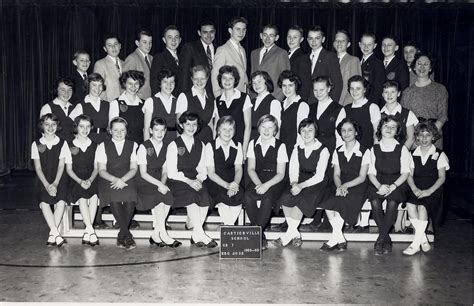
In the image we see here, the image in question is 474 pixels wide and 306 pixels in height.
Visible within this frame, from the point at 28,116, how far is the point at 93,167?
3389mm

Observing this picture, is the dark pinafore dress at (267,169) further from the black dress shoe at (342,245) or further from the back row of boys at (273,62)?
the back row of boys at (273,62)

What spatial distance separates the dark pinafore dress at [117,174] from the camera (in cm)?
414

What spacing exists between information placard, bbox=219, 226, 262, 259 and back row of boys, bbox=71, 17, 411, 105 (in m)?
1.40

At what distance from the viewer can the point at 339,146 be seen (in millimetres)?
4324

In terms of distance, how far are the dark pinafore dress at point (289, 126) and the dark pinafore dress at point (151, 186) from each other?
3.22ft

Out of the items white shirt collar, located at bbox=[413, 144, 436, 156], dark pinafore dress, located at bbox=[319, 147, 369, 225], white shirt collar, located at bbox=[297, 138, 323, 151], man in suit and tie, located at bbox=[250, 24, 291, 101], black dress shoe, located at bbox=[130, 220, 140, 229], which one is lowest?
black dress shoe, located at bbox=[130, 220, 140, 229]

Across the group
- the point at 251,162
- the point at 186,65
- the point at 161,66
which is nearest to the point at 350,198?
the point at 251,162

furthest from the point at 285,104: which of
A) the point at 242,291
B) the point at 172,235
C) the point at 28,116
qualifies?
the point at 28,116

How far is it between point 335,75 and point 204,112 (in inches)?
45.2

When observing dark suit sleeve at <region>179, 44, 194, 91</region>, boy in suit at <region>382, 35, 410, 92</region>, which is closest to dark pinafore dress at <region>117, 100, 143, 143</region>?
dark suit sleeve at <region>179, 44, 194, 91</region>

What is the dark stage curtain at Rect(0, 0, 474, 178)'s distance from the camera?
22.3 ft

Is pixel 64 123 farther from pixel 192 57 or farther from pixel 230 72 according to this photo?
pixel 230 72

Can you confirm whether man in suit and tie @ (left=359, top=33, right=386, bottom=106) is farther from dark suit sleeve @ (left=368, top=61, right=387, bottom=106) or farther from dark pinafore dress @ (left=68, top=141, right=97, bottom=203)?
dark pinafore dress @ (left=68, top=141, right=97, bottom=203)

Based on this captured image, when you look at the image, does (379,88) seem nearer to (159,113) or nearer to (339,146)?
(339,146)
